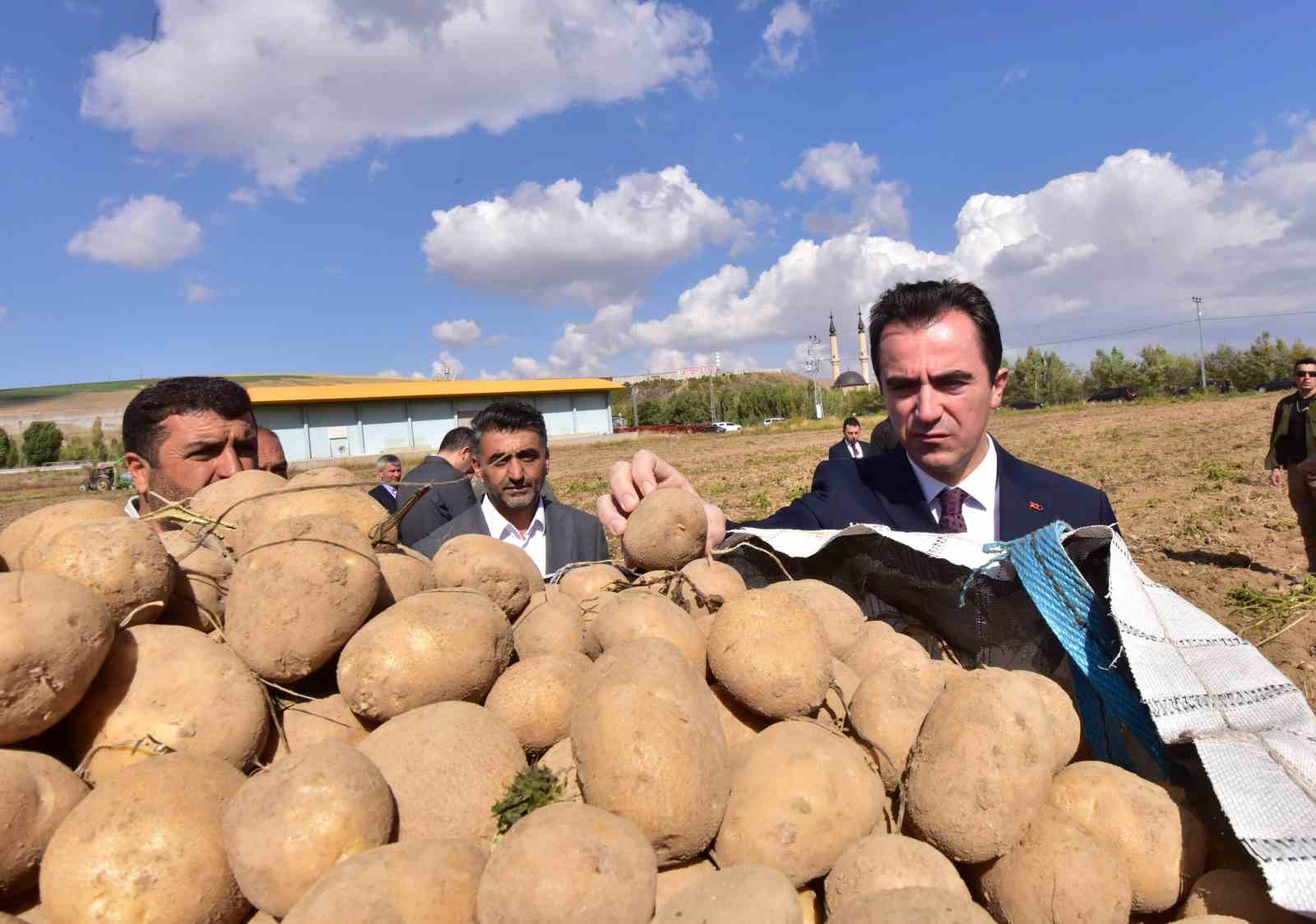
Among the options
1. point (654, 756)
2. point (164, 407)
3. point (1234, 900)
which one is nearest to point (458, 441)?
point (164, 407)

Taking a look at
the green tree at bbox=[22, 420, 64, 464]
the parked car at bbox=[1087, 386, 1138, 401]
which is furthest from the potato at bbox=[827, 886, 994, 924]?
the parked car at bbox=[1087, 386, 1138, 401]

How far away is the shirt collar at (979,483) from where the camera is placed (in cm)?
313

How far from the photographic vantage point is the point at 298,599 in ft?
6.18

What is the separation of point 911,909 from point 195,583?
201 cm

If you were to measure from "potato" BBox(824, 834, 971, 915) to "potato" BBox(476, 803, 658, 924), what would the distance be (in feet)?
1.28

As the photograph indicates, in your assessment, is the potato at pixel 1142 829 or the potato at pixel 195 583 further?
the potato at pixel 195 583

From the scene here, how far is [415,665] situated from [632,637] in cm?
57

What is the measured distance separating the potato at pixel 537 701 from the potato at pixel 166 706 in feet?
1.89

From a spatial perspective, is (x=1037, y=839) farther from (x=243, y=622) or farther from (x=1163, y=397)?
(x=1163, y=397)

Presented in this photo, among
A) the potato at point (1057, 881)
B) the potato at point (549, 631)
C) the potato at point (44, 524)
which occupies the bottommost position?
the potato at point (1057, 881)

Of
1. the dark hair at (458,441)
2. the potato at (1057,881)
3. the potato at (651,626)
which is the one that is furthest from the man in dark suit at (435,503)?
the potato at (1057,881)

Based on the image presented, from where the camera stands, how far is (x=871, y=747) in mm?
1854

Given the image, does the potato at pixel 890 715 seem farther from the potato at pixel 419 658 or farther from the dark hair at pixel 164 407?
the dark hair at pixel 164 407

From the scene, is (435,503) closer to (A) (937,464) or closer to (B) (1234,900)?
(A) (937,464)
